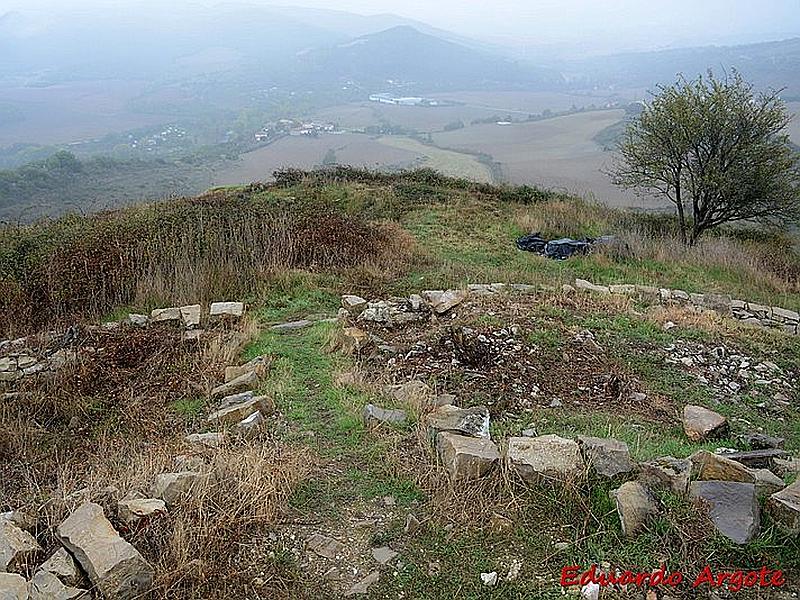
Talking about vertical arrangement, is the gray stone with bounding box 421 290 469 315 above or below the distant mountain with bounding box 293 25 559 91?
below

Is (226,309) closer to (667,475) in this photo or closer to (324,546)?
(324,546)

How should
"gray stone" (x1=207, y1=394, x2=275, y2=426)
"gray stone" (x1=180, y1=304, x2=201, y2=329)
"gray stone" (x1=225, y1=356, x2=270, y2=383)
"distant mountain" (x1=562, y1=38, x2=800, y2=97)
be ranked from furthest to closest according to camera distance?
"distant mountain" (x1=562, y1=38, x2=800, y2=97) < "gray stone" (x1=180, y1=304, x2=201, y2=329) < "gray stone" (x1=225, y1=356, x2=270, y2=383) < "gray stone" (x1=207, y1=394, x2=275, y2=426)

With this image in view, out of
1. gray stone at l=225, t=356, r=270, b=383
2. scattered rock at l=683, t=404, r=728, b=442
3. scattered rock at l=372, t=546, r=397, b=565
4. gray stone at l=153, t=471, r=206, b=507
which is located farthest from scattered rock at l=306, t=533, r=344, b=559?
scattered rock at l=683, t=404, r=728, b=442

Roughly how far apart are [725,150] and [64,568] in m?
15.3

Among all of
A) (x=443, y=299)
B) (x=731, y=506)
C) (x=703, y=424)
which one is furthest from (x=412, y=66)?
(x=731, y=506)

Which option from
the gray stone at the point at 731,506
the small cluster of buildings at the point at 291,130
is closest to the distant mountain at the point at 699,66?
the gray stone at the point at 731,506

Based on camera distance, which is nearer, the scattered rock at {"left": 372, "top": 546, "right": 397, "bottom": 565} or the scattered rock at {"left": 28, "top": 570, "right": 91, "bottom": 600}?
the scattered rock at {"left": 28, "top": 570, "right": 91, "bottom": 600}

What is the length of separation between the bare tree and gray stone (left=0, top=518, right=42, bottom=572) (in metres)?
14.7

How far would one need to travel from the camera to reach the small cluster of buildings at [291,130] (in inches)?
1987

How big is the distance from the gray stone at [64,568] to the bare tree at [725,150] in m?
14.6

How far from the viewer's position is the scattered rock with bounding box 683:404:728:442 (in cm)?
501

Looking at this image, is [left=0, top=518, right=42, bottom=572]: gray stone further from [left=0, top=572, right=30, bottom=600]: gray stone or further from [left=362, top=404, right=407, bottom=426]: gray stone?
[left=362, top=404, right=407, bottom=426]: gray stone

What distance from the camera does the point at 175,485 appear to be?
11.5 feet

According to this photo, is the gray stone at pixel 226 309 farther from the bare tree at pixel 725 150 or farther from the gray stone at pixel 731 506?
the bare tree at pixel 725 150
